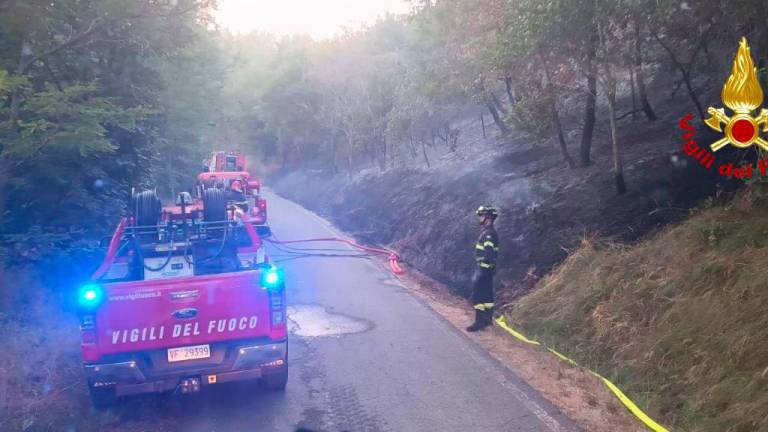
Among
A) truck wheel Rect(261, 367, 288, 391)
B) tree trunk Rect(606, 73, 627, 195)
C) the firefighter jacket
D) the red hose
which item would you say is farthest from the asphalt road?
tree trunk Rect(606, 73, 627, 195)

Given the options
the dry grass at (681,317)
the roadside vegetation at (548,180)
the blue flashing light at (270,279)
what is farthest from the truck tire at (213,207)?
the dry grass at (681,317)

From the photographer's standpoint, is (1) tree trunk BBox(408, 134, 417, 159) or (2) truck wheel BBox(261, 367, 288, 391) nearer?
(2) truck wheel BBox(261, 367, 288, 391)

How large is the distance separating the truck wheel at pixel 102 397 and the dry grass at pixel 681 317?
5511mm

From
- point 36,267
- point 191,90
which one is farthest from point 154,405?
point 191,90

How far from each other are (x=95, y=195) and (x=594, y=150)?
11.3 m

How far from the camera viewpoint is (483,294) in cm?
972

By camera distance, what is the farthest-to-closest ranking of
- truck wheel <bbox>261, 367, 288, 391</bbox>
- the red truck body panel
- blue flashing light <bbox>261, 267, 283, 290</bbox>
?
truck wheel <bbox>261, 367, 288, 391</bbox>
blue flashing light <bbox>261, 267, 283, 290</bbox>
the red truck body panel

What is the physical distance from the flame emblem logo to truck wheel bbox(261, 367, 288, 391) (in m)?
6.45

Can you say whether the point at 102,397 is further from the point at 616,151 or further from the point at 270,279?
the point at 616,151

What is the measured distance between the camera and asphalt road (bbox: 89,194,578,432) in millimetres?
6277

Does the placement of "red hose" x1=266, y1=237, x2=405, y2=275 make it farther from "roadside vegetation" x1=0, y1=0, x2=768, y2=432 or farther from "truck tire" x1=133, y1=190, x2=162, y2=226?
"truck tire" x1=133, y1=190, x2=162, y2=226

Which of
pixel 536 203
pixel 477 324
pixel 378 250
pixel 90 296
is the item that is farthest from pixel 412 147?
pixel 90 296

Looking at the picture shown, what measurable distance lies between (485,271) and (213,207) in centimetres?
423

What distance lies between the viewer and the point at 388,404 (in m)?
6.77
